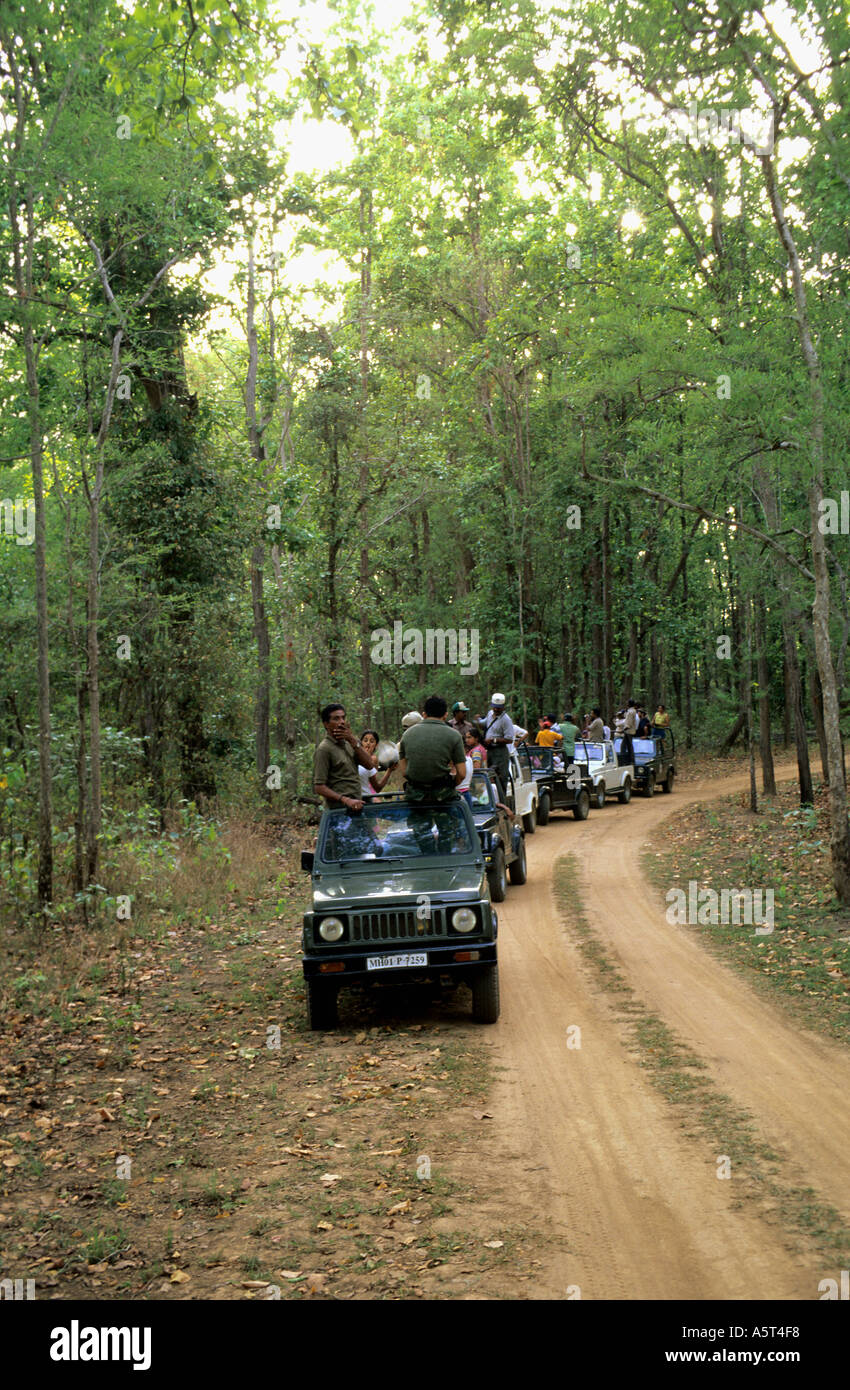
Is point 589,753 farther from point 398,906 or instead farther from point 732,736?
point 398,906

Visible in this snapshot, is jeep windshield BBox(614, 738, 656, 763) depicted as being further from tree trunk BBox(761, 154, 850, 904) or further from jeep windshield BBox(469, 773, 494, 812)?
tree trunk BBox(761, 154, 850, 904)

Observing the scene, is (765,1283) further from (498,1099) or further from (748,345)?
(748,345)

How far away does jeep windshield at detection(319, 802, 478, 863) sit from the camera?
9359mm

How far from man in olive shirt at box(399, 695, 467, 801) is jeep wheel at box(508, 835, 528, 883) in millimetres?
5611

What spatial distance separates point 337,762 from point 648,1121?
507 centimetres

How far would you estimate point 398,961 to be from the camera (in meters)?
8.30

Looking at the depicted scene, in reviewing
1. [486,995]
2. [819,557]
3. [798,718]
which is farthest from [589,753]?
[486,995]

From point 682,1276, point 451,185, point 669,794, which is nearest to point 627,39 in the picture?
point 682,1276

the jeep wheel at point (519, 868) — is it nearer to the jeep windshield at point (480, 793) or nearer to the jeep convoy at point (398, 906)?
the jeep windshield at point (480, 793)

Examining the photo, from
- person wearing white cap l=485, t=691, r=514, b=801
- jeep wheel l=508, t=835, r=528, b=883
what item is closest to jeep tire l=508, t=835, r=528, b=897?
jeep wheel l=508, t=835, r=528, b=883

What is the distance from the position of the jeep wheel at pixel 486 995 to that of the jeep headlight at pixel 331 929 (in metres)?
1.10

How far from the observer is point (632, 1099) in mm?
6773

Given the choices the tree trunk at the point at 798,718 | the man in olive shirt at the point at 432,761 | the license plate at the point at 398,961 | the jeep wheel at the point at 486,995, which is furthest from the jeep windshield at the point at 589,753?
the license plate at the point at 398,961

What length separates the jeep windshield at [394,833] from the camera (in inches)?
368
